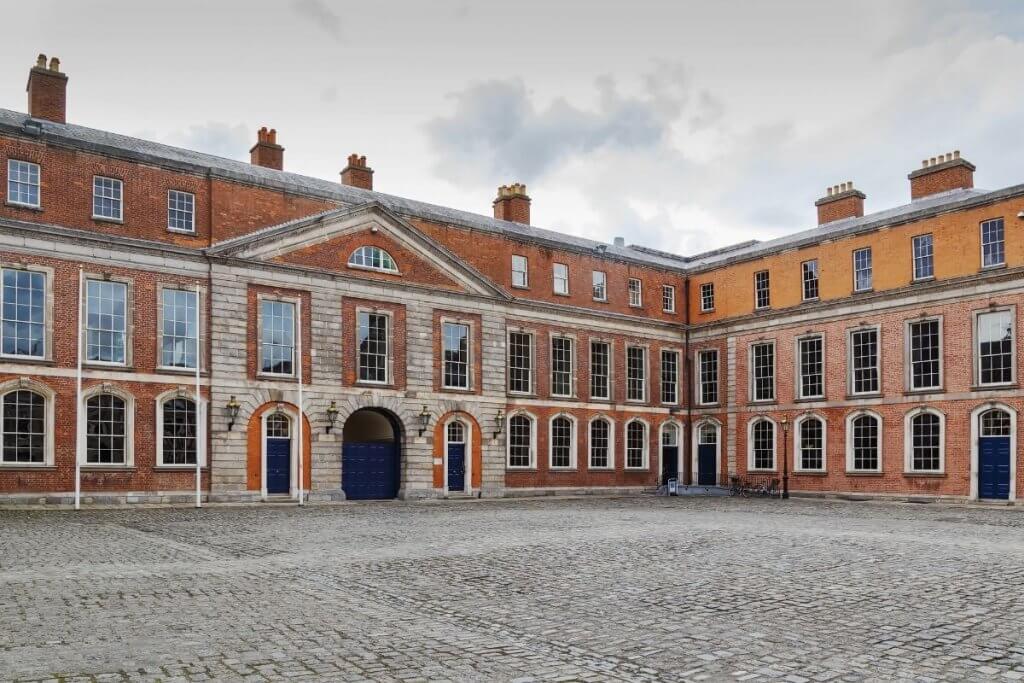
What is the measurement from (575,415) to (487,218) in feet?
33.1

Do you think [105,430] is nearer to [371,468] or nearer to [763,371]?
[371,468]

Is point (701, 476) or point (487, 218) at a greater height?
point (487, 218)

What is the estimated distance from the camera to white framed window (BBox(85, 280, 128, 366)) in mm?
28250

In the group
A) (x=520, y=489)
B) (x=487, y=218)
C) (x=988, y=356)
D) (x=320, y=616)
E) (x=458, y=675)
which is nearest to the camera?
(x=458, y=675)

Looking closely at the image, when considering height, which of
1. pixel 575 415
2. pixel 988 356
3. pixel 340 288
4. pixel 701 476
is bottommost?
pixel 701 476

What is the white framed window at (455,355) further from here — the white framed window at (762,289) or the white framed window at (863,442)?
the white framed window at (863,442)

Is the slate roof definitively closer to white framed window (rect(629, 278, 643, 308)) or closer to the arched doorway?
white framed window (rect(629, 278, 643, 308))

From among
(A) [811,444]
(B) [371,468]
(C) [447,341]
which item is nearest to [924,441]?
(A) [811,444]

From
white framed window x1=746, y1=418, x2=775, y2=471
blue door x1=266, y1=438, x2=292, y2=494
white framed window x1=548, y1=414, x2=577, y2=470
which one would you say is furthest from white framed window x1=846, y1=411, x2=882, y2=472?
blue door x1=266, y1=438, x2=292, y2=494

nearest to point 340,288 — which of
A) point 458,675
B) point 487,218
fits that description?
point 487,218

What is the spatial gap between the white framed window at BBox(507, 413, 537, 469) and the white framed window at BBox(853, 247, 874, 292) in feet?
48.8

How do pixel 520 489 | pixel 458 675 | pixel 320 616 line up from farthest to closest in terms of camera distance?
pixel 520 489, pixel 320 616, pixel 458 675

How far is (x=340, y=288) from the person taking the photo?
3338cm

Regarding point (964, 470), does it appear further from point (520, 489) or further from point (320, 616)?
point (320, 616)
